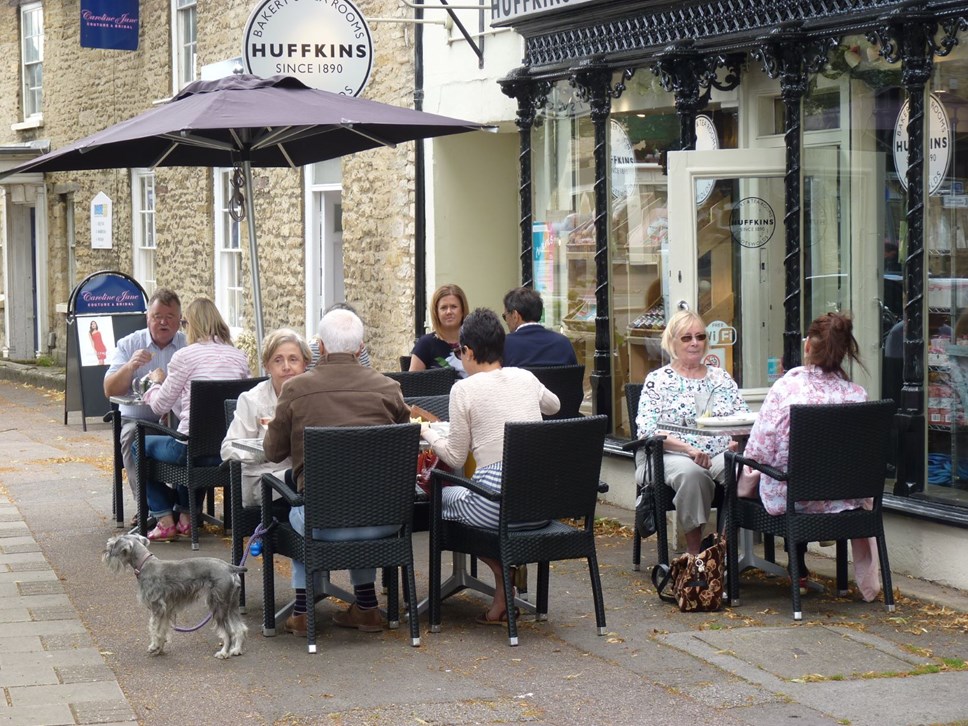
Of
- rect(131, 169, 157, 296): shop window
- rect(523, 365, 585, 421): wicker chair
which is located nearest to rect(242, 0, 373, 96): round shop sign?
rect(523, 365, 585, 421): wicker chair

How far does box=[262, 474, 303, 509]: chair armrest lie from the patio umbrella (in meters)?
2.05

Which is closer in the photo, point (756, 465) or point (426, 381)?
point (756, 465)

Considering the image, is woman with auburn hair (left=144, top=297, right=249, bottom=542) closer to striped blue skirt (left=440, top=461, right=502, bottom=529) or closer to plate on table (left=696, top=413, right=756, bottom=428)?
striped blue skirt (left=440, top=461, right=502, bottom=529)

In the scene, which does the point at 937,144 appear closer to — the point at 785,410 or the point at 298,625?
the point at 785,410

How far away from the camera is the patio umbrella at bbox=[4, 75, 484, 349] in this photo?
8117 mm

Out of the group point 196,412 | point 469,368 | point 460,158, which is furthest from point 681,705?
point 460,158

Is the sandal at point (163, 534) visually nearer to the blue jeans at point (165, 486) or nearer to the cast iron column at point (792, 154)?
the blue jeans at point (165, 486)

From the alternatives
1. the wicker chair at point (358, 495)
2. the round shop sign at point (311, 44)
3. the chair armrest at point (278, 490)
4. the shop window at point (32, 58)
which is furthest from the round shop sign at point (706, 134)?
the shop window at point (32, 58)

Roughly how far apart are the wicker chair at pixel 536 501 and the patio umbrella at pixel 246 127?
2.40 meters

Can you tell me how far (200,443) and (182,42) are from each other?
12.3m

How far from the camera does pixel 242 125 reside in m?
7.91

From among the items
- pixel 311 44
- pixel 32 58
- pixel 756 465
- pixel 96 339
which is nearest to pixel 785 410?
pixel 756 465

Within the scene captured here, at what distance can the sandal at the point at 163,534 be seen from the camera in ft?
30.2

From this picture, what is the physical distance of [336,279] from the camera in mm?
15984
